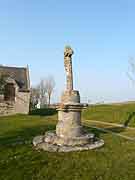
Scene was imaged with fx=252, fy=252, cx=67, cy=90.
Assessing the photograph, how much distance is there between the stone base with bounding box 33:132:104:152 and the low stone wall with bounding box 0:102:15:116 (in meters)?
27.1

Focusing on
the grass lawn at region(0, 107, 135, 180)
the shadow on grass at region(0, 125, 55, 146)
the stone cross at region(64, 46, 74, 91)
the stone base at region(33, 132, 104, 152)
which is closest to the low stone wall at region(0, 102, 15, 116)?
the shadow on grass at region(0, 125, 55, 146)

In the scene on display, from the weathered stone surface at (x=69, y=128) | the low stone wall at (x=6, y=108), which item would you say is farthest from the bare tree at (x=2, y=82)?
the weathered stone surface at (x=69, y=128)

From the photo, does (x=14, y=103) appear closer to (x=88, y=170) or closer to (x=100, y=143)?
(x=100, y=143)

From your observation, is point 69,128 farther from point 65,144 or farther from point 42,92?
point 42,92

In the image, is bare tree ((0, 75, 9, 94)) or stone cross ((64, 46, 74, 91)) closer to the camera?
stone cross ((64, 46, 74, 91))

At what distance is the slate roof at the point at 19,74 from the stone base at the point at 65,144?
2917 cm

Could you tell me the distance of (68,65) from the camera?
13.8 meters

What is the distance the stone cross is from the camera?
1356 cm

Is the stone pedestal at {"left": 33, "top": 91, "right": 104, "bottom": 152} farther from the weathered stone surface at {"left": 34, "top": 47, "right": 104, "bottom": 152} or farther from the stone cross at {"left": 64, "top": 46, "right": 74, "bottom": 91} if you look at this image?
the stone cross at {"left": 64, "top": 46, "right": 74, "bottom": 91}

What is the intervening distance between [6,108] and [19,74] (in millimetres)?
7615

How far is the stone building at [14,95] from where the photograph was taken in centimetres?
3962

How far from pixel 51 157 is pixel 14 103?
3096cm

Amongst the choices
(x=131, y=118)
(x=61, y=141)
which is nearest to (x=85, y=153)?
(x=61, y=141)

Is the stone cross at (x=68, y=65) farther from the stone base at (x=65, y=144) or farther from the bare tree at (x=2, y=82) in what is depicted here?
the bare tree at (x=2, y=82)
